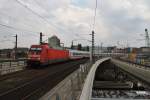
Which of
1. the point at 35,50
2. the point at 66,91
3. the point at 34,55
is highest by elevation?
the point at 35,50

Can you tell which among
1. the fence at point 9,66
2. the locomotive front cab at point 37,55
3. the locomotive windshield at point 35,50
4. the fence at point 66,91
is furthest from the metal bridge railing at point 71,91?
the locomotive windshield at point 35,50

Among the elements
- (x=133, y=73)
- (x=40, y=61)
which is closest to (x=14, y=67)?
(x=40, y=61)

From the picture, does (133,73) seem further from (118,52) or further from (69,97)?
(118,52)

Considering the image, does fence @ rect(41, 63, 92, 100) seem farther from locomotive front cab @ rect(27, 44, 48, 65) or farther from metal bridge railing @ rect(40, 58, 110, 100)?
locomotive front cab @ rect(27, 44, 48, 65)

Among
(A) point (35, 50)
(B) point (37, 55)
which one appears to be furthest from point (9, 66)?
(A) point (35, 50)

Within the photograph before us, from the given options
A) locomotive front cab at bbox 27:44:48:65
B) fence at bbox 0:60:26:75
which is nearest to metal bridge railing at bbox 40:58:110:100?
fence at bbox 0:60:26:75

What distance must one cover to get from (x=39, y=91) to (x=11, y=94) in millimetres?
2165

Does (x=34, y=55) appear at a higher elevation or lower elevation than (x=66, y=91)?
higher

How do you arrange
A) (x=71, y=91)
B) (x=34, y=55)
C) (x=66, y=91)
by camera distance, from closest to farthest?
(x=71, y=91) < (x=66, y=91) < (x=34, y=55)

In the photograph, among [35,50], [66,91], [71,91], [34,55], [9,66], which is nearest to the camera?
[71,91]

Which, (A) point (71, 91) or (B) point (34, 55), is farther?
(B) point (34, 55)

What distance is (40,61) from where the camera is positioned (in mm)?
37062

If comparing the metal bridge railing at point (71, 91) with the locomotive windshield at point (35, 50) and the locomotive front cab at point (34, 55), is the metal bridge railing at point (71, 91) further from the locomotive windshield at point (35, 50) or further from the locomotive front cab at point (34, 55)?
the locomotive windshield at point (35, 50)

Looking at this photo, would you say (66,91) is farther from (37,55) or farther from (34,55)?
(34,55)
